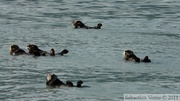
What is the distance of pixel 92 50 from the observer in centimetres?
2986

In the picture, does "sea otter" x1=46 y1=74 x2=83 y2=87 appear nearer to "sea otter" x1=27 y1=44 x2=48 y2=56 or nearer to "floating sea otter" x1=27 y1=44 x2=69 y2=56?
"floating sea otter" x1=27 y1=44 x2=69 y2=56

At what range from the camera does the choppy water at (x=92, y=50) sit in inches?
867

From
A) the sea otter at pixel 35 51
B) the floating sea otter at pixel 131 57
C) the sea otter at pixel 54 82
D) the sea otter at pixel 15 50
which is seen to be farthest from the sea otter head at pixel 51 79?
the sea otter at pixel 15 50

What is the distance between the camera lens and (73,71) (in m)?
25.1

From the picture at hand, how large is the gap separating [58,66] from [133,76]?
3142 millimetres

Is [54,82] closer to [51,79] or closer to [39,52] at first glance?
[51,79]

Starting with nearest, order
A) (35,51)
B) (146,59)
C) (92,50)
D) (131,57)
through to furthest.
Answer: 1. (146,59)
2. (131,57)
3. (35,51)
4. (92,50)

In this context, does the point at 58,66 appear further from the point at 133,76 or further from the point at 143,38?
the point at 143,38

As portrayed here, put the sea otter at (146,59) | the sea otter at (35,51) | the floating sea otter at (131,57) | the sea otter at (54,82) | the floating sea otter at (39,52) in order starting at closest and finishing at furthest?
1. the sea otter at (54,82)
2. the sea otter at (146,59)
3. the floating sea otter at (131,57)
4. the floating sea otter at (39,52)
5. the sea otter at (35,51)

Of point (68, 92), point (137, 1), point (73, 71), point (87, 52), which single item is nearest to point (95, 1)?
point (137, 1)

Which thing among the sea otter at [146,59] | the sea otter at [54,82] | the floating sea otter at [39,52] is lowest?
the sea otter at [54,82]

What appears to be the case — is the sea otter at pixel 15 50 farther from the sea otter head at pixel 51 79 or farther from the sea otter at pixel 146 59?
the sea otter head at pixel 51 79

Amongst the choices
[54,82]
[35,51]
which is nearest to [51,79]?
[54,82]

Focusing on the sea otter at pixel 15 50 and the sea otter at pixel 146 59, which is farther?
the sea otter at pixel 15 50
